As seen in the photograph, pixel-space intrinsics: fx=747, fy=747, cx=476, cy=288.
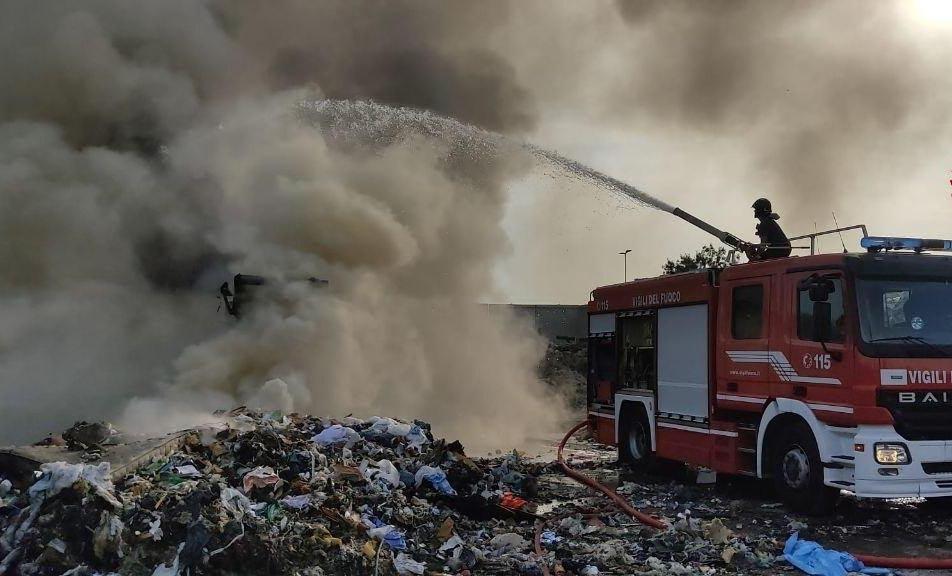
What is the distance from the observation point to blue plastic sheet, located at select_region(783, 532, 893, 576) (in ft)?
17.3

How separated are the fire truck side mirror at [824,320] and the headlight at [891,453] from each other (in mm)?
1037

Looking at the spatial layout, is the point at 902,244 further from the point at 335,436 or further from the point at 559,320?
the point at 559,320

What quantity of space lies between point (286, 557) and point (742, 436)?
5017 mm

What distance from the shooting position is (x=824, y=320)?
681cm

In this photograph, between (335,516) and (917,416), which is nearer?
(335,516)

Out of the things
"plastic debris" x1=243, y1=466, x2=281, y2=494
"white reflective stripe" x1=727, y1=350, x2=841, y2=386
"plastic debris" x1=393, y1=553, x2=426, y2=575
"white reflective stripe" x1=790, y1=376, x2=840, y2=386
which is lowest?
"plastic debris" x1=393, y1=553, x2=426, y2=575

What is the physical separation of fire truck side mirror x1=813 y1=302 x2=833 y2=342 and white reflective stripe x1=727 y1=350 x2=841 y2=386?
391 mm

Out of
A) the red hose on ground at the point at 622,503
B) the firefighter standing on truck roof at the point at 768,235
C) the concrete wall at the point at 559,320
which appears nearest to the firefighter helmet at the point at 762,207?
the firefighter standing on truck roof at the point at 768,235

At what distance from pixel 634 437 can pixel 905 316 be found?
4357 millimetres

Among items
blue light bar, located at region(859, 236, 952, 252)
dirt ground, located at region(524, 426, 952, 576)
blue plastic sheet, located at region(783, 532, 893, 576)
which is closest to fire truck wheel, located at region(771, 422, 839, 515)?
dirt ground, located at region(524, 426, 952, 576)

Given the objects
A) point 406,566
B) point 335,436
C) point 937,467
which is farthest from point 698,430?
point 406,566

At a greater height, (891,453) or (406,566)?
(891,453)

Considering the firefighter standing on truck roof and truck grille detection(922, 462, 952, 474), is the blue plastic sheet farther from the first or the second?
the firefighter standing on truck roof

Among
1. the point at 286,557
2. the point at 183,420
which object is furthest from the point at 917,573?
the point at 183,420
